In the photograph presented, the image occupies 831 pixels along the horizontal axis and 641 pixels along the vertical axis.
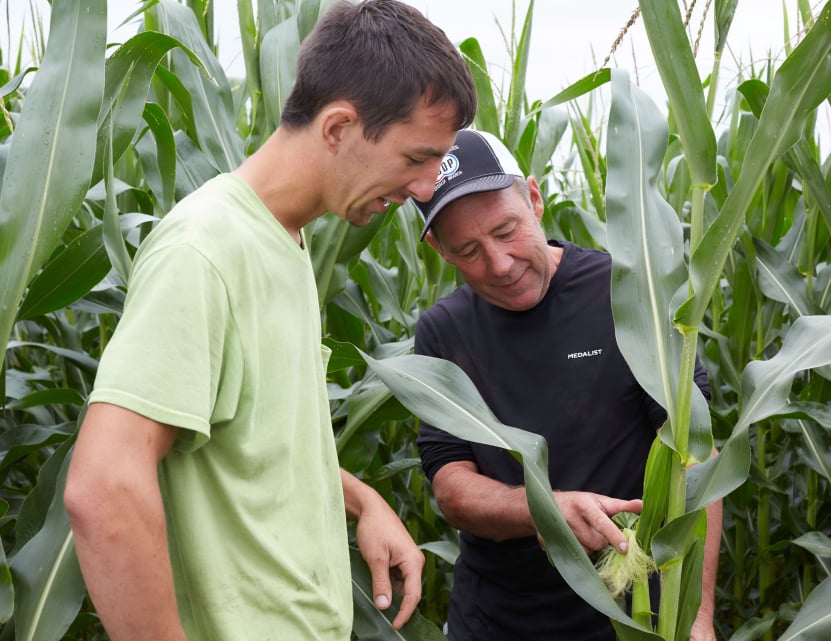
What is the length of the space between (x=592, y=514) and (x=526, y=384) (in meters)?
0.43

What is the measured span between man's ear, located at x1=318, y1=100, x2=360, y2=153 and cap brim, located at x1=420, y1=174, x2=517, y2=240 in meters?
0.61

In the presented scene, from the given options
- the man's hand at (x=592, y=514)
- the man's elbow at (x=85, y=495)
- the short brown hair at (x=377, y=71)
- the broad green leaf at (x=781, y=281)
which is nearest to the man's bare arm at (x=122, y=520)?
the man's elbow at (x=85, y=495)

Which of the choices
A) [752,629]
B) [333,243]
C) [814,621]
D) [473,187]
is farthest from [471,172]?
[752,629]

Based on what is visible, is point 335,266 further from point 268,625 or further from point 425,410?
point 268,625

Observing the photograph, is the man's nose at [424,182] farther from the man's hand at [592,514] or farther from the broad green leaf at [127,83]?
the man's hand at [592,514]

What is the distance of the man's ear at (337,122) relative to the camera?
113cm

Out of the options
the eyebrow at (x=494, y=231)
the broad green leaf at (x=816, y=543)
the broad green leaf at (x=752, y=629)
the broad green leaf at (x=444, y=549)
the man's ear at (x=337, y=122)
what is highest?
the man's ear at (x=337, y=122)

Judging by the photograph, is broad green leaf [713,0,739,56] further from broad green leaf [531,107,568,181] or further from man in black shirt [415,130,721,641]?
broad green leaf [531,107,568,181]

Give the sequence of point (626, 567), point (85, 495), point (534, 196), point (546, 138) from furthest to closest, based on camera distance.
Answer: point (546, 138) < point (534, 196) < point (626, 567) < point (85, 495)

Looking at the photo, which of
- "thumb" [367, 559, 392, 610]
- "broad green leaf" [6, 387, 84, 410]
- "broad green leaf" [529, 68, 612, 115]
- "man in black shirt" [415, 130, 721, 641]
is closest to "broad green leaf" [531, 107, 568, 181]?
"man in black shirt" [415, 130, 721, 641]

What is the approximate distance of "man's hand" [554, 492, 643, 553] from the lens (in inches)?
54.6

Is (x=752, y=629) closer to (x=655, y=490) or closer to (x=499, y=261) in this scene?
(x=655, y=490)

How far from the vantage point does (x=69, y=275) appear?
151cm

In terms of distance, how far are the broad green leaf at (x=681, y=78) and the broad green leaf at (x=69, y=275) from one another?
0.89m
